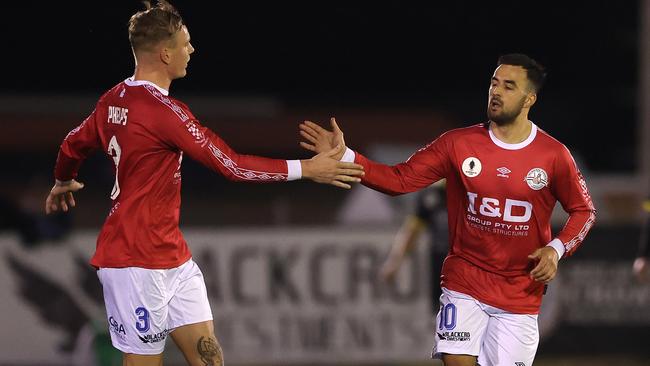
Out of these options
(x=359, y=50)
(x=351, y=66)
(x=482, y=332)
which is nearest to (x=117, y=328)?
(x=482, y=332)

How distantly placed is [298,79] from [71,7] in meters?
5.08

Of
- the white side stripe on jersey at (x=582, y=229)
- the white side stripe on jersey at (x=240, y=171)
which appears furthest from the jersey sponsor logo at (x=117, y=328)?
the white side stripe on jersey at (x=582, y=229)

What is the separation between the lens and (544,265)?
5.92 m

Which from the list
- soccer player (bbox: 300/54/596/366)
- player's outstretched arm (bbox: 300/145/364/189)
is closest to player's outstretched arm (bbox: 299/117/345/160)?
soccer player (bbox: 300/54/596/366)

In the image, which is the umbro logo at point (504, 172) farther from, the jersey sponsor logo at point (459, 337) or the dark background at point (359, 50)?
the dark background at point (359, 50)

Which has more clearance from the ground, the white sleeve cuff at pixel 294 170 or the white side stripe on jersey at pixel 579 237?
the white sleeve cuff at pixel 294 170

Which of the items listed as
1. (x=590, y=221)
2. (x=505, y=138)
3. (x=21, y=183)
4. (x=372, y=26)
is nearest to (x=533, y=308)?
(x=590, y=221)

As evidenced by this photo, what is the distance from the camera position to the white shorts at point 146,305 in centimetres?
572

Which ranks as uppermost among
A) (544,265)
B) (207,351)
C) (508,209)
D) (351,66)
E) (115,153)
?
(351,66)

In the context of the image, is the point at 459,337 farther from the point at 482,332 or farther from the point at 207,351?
the point at 207,351

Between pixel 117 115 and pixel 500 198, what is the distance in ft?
6.85

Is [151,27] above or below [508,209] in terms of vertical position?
above

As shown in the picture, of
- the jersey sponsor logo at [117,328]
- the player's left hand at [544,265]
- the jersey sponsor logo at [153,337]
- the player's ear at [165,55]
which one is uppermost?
the player's ear at [165,55]

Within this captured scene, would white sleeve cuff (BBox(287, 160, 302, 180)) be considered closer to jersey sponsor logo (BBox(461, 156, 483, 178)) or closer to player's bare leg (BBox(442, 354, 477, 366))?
jersey sponsor logo (BBox(461, 156, 483, 178))
